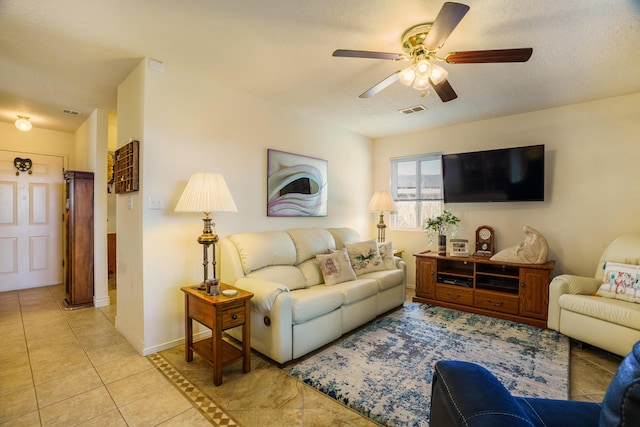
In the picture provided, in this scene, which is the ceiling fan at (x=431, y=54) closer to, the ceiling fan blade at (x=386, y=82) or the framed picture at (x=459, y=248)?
the ceiling fan blade at (x=386, y=82)

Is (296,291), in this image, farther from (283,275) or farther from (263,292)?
(263,292)

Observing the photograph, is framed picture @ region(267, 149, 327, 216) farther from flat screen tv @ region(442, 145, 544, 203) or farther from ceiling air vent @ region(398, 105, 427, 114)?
flat screen tv @ region(442, 145, 544, 203)

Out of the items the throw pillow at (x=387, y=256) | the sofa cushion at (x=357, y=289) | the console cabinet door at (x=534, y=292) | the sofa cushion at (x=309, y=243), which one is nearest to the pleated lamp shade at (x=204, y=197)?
the sofa cushion at (x=309, y=243)

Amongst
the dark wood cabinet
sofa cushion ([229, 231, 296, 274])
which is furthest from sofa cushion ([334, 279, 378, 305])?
the dark wood cabinet

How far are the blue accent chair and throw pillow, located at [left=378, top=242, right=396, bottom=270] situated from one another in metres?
2.53

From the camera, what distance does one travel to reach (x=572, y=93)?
123 inches

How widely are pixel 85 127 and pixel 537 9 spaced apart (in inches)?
206

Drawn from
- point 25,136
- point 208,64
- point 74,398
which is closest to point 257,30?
point 208,64

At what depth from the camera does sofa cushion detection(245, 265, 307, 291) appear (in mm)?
2779

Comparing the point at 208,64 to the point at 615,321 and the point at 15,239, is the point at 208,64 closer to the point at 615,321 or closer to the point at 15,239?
the point at 615,321

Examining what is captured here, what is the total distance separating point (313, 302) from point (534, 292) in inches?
97.4

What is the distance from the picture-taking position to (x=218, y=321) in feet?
6.81

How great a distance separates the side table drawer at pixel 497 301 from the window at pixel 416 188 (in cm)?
139

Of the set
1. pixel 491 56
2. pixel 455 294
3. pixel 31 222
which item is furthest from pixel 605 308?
pixel 31 222
